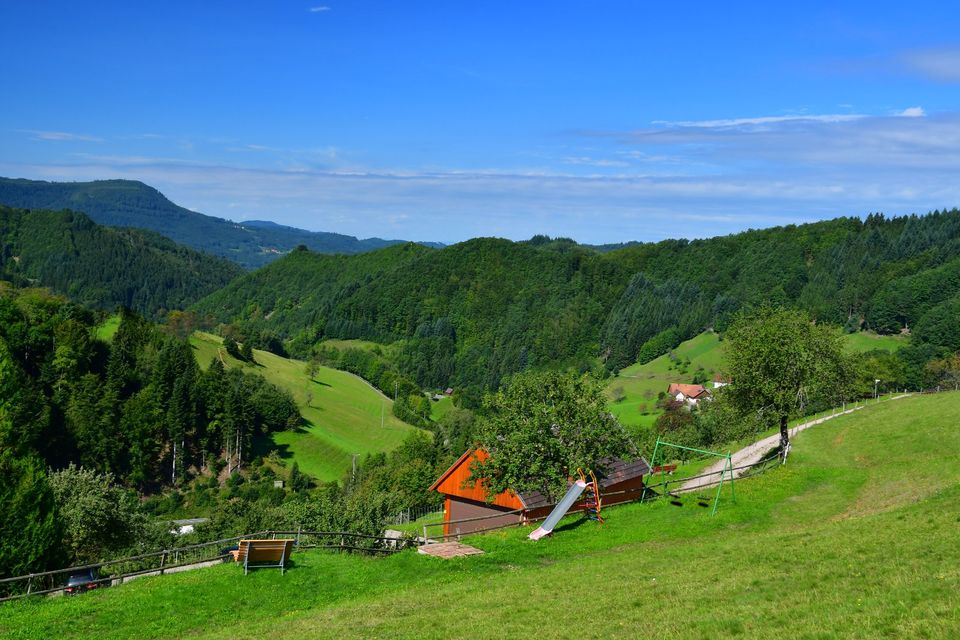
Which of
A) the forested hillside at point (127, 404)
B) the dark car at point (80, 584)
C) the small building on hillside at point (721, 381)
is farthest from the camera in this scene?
the forested hillside at point (127, 404)

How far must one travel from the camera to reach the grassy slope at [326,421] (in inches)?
5064

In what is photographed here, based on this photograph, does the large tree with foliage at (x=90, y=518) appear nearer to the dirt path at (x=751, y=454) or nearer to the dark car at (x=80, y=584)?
the dark car at (x=80, y=584)

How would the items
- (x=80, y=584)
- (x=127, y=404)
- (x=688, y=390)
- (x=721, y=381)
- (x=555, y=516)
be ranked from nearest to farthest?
(x=80, y=584) → (x=555, y=516) → (x=127, y=404) → (x=721, y=381) → (x=688, y=390)

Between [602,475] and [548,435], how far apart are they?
27.4 ft

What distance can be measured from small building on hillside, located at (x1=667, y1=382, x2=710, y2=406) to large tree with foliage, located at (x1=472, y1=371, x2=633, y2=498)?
120782 millimetres

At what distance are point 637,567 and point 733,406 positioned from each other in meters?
28.7

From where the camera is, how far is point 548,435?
112ft

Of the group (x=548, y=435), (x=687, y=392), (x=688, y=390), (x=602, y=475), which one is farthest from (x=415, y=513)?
(x=688, y=390)

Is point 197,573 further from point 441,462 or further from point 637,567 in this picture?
point 441,462

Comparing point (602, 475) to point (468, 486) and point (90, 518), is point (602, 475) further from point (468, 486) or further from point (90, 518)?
point (90, 518)

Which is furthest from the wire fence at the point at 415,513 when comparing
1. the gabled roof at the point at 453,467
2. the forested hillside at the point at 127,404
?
the gabled roof at the point at 453,467

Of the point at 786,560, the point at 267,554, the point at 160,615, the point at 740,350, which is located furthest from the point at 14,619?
the point at 740,350

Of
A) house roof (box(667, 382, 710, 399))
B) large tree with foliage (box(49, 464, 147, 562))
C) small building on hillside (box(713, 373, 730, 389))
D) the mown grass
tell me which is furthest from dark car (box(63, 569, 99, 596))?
house roof (box(667, 382, 710, 399))

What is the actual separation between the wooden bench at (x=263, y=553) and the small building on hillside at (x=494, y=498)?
1362cm
